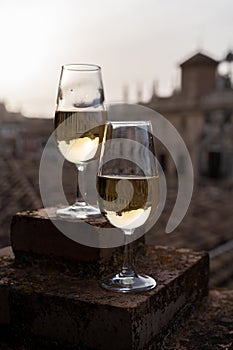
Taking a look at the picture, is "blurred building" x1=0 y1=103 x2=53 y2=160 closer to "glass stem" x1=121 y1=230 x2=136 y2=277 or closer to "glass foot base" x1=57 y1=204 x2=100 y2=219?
"glass foot base" x1=57 y1=204 x2=100 y2=219

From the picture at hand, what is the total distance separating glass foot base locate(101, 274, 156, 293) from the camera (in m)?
A: 0.92

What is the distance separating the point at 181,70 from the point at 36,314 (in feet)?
60.5

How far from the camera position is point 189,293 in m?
1.07

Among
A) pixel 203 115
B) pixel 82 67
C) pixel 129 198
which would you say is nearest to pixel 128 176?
pixel 129 198

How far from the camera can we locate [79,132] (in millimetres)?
1023

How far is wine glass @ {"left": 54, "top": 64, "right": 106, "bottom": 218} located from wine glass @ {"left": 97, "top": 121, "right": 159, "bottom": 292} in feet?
0.43

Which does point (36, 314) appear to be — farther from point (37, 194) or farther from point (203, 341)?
point (37, 194)

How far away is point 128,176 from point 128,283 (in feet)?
0.68

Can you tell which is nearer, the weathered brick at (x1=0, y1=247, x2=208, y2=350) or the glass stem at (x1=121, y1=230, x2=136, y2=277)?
the weathered brick at (x1=0, y1=247, x2=208, y2=350)

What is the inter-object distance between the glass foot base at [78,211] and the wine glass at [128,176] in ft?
0.61

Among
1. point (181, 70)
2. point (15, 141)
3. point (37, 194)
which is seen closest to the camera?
point (37, 194)

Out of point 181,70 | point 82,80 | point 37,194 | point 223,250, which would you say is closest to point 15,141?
point 37,194

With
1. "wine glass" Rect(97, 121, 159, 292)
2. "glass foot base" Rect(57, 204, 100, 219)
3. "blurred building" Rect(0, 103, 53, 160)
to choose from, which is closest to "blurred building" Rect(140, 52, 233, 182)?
"blurred building" Rect(0, 103, 53, 160)

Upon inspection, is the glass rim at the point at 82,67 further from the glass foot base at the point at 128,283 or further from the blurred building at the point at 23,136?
the blurred building at the point at 23,136
